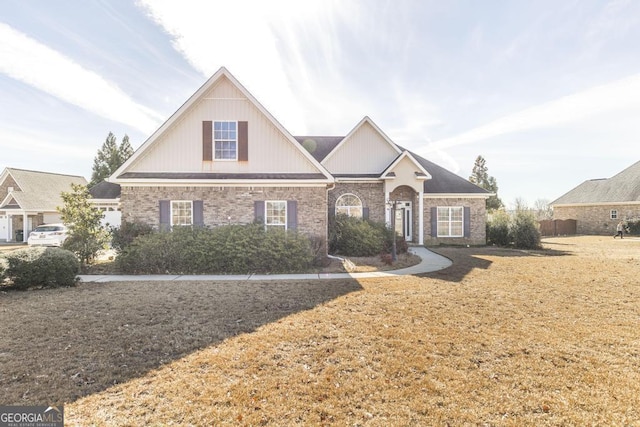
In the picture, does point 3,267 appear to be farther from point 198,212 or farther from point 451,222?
point 451,222

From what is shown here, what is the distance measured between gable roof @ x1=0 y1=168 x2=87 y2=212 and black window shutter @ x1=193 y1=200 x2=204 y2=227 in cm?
2041

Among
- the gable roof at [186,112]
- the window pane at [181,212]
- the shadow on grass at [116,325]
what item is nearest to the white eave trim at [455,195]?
the gable roof at [186,112]

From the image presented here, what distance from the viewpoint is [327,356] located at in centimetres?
429

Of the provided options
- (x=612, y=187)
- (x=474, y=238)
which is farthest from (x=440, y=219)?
(x=612, y=187)

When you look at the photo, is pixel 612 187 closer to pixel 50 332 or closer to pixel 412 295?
pixel 412 295

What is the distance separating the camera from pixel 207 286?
27.9 ft

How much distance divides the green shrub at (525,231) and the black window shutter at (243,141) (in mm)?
17110

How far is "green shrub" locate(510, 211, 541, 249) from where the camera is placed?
18234 millimetres

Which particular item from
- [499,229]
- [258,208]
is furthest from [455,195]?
[258,208]

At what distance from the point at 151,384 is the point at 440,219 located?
1871 centimetres

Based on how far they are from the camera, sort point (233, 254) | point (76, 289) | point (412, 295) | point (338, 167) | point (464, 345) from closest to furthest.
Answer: point (464, 345), point (412, 295), point (76, 289), point (233, 254), point (338, 167)

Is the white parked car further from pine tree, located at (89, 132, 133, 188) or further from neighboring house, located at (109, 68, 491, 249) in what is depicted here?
pine tree, located at (89, 132, 133, 188)

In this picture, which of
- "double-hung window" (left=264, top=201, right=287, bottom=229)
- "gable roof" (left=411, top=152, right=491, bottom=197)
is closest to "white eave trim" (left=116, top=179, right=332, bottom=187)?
"double-hung window" (left=264, top=201, right=287, bottom=229)

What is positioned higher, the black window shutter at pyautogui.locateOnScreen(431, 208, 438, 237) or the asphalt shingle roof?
the asphalt shingle roof
